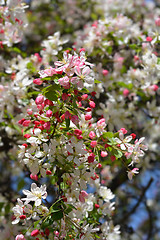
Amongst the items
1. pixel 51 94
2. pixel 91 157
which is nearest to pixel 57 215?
pixel 91 157

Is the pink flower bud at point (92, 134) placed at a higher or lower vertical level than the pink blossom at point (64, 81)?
lower

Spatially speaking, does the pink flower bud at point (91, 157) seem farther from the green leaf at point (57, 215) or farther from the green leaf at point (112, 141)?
the green leaf at point (57, 215)

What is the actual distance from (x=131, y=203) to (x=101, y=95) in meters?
1.60

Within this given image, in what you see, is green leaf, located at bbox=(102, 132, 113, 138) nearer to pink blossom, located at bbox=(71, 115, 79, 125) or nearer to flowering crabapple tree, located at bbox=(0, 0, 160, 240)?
flowering crabapple tree, located at bbox=(0, 0, 160, 240)

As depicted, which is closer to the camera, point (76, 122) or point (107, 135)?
point (76, 122)

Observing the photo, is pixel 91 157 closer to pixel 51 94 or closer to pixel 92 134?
pixel 92 134

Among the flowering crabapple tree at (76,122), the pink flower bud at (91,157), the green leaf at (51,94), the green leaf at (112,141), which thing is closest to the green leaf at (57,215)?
the flowering crabapple tree at (76,122)

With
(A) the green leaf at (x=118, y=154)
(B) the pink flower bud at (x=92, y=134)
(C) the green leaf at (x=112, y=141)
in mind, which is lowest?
(A) the green leaf at (x=118, y=154)

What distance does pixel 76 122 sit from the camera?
118 cm

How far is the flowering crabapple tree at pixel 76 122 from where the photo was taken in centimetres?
123

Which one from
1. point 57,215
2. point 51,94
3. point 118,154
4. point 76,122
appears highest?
point 51,94

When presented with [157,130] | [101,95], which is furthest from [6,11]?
[157,130]

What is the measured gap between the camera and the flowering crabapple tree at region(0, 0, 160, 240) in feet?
4.02

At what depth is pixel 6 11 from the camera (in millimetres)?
1780
